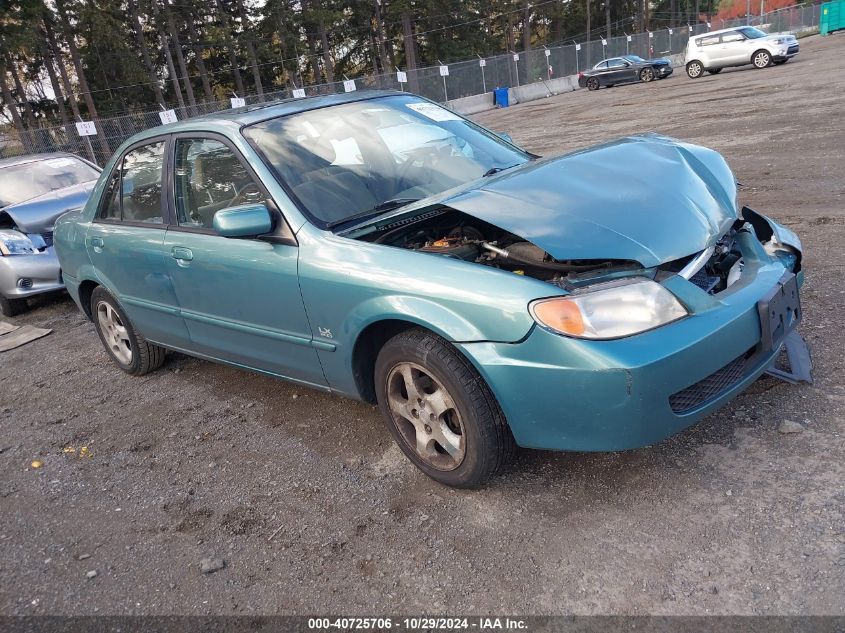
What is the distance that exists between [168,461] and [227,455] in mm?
335

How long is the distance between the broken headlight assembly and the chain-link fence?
17.5 ft

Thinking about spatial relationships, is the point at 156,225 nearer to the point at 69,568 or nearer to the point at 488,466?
the point at 69,568

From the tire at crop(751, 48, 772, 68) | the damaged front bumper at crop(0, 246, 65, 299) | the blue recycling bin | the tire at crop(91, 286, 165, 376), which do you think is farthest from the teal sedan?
the blue recycling bin

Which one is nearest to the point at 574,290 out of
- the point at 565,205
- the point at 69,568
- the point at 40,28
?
the point at 565,205

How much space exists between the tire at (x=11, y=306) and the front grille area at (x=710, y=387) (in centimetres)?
722

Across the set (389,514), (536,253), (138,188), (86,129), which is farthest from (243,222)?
(86,129)

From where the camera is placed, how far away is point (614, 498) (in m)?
2.65

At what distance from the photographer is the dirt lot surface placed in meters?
2.26

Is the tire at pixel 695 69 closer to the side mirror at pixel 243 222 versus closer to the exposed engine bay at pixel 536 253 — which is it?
the exposed engine bay at pixel 536 253

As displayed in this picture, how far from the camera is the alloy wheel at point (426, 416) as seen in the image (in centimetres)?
275

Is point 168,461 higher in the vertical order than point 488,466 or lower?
lower

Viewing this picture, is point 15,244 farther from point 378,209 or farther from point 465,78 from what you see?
point 465,78

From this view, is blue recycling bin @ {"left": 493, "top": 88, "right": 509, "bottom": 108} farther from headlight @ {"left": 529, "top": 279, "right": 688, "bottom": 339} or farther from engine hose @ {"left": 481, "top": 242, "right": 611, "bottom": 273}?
headlight @ {"left": 529, "top": 279, "right": 688, "bottom": 339}

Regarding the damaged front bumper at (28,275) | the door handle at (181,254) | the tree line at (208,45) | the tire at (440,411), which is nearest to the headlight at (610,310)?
the tire at (440,411)
